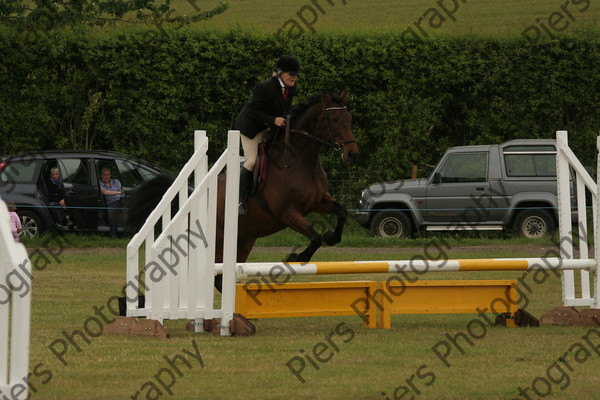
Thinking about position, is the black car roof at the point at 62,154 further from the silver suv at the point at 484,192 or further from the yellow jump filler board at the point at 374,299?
the yellow jump filler board at the point at 374,299

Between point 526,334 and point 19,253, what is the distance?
538 cm

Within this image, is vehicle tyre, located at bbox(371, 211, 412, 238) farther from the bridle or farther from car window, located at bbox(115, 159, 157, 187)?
the bridle

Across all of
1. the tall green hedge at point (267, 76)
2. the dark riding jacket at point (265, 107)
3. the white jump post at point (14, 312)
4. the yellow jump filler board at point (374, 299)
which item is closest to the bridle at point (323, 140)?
the dark riding jacket at point (265, 107)

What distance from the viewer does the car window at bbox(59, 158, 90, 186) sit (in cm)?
1873

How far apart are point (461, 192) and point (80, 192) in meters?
7.07

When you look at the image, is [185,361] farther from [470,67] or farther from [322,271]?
[470,67]

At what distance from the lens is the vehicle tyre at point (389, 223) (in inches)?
776

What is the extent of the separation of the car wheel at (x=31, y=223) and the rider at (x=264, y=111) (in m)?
9.19

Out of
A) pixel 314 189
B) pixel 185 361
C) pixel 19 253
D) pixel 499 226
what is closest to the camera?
pixel 19 253

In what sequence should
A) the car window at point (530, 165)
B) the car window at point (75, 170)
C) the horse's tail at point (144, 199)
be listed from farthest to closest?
the car window at point (530, 165)
the car window at point (75, 170)
the horse's tail at point (144, 199)

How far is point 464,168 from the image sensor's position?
1956 centimetres

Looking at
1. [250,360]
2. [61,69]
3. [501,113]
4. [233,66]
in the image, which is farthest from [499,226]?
[250,360]

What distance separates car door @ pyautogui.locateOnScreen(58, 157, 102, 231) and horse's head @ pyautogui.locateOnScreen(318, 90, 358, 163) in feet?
31.2

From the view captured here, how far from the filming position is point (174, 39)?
818 inches
